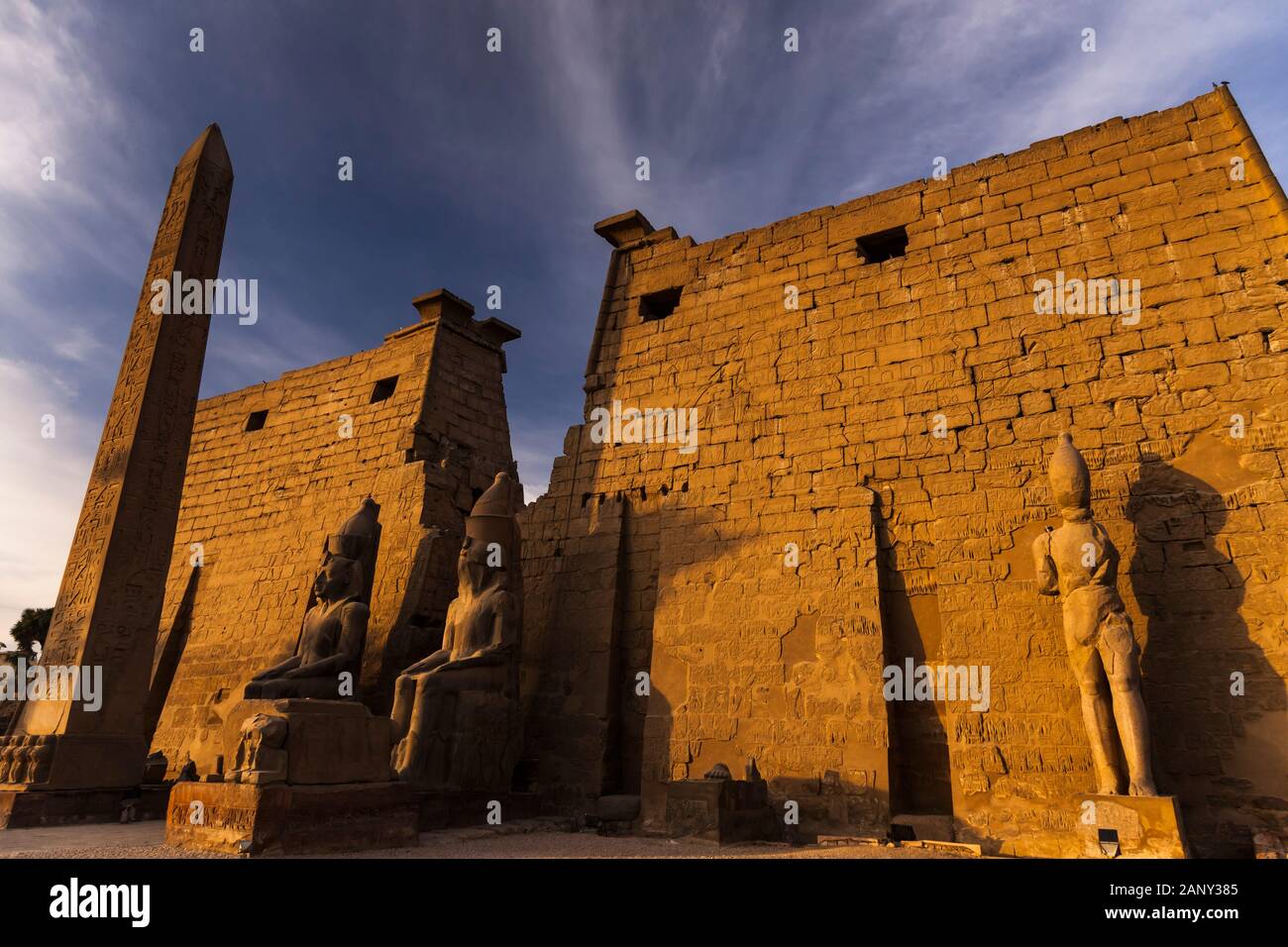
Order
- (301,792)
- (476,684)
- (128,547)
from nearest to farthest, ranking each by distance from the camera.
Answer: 1. (301,792)
2. (128,547)
3. (476,684)

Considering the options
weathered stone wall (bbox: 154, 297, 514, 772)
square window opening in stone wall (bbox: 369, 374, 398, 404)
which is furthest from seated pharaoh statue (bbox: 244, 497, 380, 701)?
square window opening in stone wall (bbox: 369, 374, 398, 404)

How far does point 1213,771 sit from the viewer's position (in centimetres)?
538

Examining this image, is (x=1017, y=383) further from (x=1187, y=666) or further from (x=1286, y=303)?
(x=1187, y=666)

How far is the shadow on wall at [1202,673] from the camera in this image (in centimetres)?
526

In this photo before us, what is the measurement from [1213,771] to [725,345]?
550 centimetres

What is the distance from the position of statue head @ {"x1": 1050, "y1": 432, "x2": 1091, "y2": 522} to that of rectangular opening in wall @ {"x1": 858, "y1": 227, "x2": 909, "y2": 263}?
132 inches

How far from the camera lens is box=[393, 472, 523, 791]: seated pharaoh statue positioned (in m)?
6.72

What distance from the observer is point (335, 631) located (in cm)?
753

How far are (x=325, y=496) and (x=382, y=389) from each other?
1.82m

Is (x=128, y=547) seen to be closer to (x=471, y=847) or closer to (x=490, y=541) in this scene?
(x=490, y=541)

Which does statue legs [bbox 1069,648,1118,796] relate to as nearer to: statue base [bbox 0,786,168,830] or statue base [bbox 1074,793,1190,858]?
statue base [bbox 1074,793,1190,858]

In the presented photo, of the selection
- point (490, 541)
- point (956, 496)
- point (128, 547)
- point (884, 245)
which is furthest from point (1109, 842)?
point (128, 547)

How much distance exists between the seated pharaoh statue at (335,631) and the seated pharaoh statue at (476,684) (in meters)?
0.60

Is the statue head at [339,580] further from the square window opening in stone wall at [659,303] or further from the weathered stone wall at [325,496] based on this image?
the square window opening in stone wall at [659,303]
